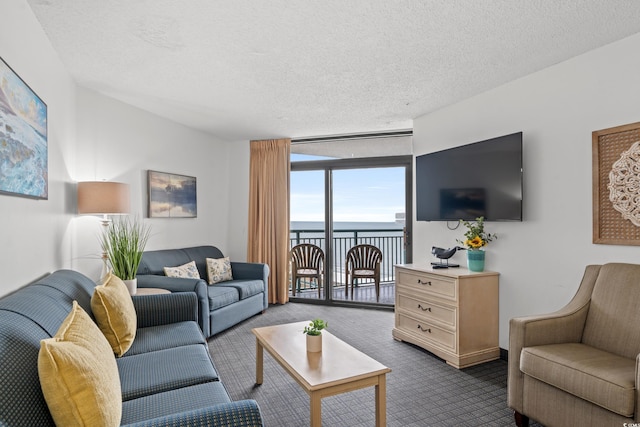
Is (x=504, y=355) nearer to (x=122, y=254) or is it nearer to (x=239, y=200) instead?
(x=122, y=254)

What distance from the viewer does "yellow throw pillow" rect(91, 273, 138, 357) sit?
203cm

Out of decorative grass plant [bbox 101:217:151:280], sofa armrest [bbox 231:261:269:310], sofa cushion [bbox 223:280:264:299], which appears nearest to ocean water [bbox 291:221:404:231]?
sofa armrest [bbox 231:261:269:310]

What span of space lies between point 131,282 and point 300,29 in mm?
2463

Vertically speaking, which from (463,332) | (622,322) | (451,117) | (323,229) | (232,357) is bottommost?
(232,357)

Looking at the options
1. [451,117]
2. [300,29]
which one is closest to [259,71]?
[300,29]

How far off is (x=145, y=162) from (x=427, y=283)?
3.36 metres

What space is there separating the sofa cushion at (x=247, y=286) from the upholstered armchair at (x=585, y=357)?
2856mm

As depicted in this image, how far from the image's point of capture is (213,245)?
205 inches

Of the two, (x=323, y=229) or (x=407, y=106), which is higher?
(x=407, y=106)

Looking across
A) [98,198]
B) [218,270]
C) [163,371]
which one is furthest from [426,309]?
[98,198]

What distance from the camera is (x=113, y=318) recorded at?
2.06 metres

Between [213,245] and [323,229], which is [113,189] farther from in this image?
[323,229]

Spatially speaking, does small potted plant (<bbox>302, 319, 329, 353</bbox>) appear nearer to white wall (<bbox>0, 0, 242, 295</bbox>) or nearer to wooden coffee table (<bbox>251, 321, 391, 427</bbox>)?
wooden coffee table (<bbox>251, 321, 391, 427</bbox>)

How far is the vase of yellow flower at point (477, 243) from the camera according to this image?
3227 mm
